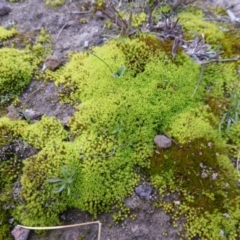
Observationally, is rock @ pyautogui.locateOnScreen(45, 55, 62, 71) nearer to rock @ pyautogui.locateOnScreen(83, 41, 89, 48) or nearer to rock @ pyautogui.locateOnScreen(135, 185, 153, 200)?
rock @ pyautogui.locateOnScreen(83, 41, 89, 48)

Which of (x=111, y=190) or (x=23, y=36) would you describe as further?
(x=23, y=36)

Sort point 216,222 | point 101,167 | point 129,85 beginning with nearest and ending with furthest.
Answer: point 216,222 → point 101,167 → point 129,85

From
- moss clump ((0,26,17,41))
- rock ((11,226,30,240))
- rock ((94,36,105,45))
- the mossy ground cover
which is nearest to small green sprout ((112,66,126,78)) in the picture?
the mossy ground cover

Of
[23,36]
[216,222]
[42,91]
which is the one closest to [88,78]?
[42,91]

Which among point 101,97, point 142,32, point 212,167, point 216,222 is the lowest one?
point 216,222

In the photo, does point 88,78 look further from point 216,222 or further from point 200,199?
point 216,222

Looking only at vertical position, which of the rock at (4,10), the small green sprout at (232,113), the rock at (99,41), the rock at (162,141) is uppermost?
the rock at (4,10)

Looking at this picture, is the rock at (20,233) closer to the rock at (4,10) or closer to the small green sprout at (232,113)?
the small green sprout at (232,113)

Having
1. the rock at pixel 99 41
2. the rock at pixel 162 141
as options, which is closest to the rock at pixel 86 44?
the rock at pixel 99 41
